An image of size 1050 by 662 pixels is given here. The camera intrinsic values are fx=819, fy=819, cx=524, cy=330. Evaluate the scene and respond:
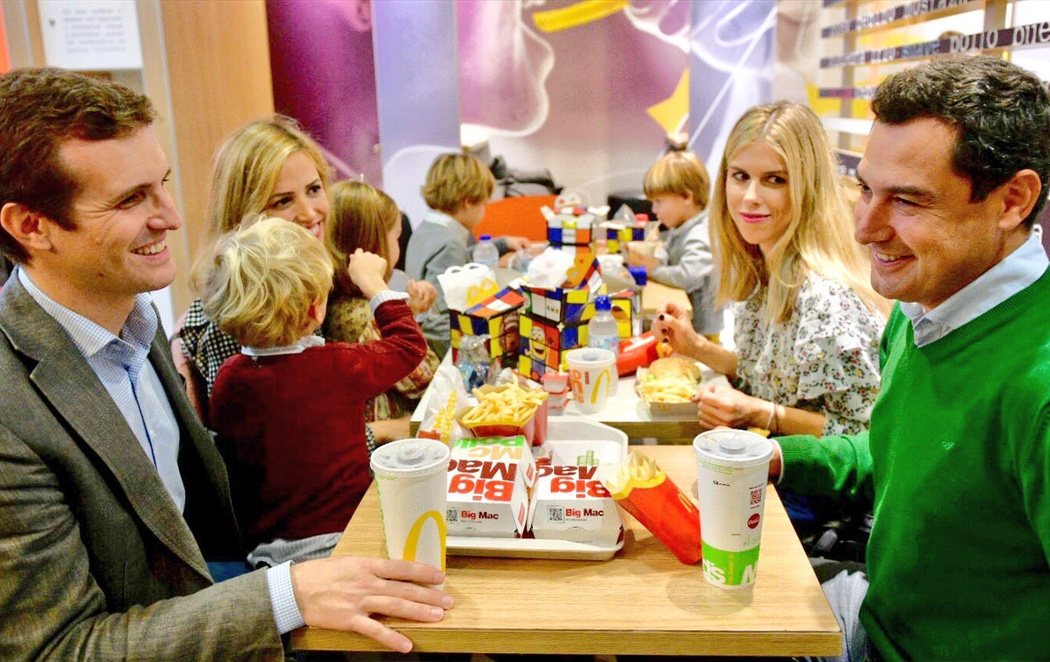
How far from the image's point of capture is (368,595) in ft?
4.09

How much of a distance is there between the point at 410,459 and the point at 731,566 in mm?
527

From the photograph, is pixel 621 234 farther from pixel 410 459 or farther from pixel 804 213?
pixel 410 459

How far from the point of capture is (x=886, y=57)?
419 centimetres

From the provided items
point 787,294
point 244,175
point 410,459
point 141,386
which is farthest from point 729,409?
point 244,175

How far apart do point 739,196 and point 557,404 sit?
869 millimetres

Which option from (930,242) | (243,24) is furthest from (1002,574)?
(243,24)

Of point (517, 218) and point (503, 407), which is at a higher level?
point (503, 407)

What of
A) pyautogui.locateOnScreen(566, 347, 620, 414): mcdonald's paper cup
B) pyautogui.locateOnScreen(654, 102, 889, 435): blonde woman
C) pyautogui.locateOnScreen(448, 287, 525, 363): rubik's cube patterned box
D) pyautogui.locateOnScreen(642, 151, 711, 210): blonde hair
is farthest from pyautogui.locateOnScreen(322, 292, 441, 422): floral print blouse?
pyautogui.locateOnScreen(642, 151, 711, 210): blonde hair

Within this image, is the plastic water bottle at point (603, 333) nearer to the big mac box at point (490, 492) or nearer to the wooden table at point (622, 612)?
the big mac box at point (490, 492)

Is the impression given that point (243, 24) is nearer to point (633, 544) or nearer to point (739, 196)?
point (739, 196)

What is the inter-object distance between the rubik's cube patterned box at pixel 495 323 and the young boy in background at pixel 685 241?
1621mm

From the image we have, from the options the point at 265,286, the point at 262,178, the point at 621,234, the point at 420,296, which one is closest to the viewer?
the point at 265,286

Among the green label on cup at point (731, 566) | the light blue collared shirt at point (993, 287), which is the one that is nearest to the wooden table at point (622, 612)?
the green label on cup at point (731, 566)

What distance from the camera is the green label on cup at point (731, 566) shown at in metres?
1.28
